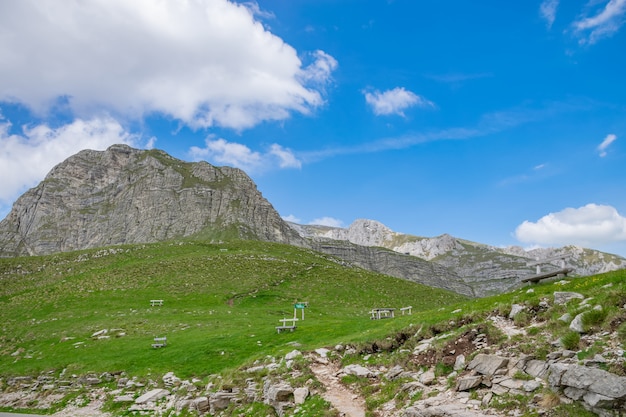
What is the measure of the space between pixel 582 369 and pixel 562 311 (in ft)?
18.6

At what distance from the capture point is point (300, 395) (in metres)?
18.1

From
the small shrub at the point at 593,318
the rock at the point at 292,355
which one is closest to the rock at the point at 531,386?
the small shrub at the point at 593,318

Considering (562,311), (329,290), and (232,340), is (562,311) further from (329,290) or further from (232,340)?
(329,290)

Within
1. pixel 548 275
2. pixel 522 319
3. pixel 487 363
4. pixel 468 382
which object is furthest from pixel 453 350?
pixel 548 275

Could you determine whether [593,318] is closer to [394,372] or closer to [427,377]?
[427,377]

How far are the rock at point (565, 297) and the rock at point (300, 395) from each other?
11.5 metres

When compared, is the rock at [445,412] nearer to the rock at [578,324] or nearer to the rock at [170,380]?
the rock at [578,324]

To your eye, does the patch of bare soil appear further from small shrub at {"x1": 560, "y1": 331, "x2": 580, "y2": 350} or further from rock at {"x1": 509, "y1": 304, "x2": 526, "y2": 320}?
small shrub at {"x1": 560, "y1": 331, "x2": 580, "y2": 350}

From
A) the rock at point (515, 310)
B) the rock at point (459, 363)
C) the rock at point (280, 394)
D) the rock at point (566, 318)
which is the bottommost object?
the rock at point (280, 394)

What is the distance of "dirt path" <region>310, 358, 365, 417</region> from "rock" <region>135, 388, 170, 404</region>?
35.0ft

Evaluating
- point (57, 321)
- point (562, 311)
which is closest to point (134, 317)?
point (57, 321)

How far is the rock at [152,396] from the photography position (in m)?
25.4

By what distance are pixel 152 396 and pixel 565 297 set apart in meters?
23.6

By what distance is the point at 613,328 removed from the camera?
13.4 metres
